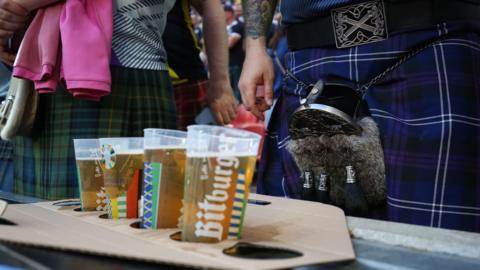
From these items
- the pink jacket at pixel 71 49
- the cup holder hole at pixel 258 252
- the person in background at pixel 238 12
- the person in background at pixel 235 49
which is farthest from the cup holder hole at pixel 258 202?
the person in background at pixel 238 12

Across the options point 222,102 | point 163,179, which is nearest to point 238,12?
point 222,102

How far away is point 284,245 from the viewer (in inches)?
24.2

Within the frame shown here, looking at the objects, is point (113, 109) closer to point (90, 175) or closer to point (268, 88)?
point (268, 88)

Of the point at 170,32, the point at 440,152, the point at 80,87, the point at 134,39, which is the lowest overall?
the point at 440,152

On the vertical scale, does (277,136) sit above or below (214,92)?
below

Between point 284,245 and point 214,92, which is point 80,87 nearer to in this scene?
point 214,92

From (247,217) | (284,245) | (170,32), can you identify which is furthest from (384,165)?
(170,32)

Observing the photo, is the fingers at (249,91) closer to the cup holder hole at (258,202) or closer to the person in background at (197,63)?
the person in background at (197,63)

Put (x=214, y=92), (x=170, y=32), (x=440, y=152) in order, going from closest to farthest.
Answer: (x=440, y=152) < (x=214, y=92) < (x=170, y=32)

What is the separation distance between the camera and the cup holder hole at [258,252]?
1.86 ft

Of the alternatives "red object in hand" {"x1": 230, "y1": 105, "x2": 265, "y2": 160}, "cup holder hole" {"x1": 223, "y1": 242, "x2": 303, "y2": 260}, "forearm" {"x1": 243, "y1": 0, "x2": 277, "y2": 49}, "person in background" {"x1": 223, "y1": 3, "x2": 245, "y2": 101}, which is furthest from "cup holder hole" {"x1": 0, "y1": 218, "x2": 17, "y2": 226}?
"person in background" {"x1": 223, "y1": 3, "x2": 245, "y2": 101}

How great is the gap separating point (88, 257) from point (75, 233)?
0.37 feet

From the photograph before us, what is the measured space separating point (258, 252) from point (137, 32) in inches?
36.0

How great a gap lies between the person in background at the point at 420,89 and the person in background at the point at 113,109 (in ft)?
1.39
